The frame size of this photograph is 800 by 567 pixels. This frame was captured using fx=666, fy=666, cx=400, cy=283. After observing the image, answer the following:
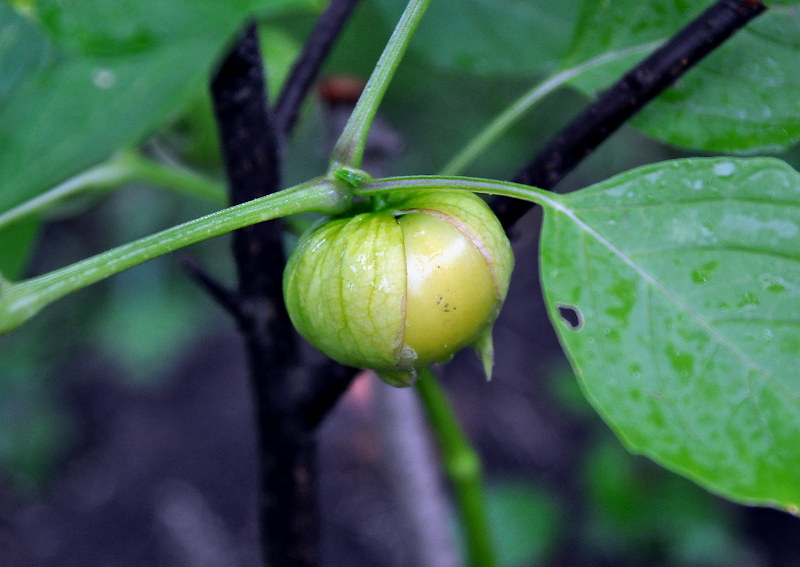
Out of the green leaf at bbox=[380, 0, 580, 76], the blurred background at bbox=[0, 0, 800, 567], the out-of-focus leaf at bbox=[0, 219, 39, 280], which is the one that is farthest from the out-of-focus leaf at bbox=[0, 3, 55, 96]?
the blurred background at bbox=[0, 0, 800, 567]

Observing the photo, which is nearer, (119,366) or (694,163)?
(694,163)

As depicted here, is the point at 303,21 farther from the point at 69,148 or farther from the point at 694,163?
the point at 694,163

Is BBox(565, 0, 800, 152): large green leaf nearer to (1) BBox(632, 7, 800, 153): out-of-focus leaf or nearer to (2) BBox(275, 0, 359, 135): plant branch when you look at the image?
(1) BBox(632, 7, 800, 153): out-of-focus leaf

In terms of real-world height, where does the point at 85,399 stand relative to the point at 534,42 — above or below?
below

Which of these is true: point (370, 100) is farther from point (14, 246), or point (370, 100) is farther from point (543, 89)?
point (14, 246)

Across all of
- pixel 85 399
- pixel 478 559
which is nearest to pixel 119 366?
pixel 85 399
